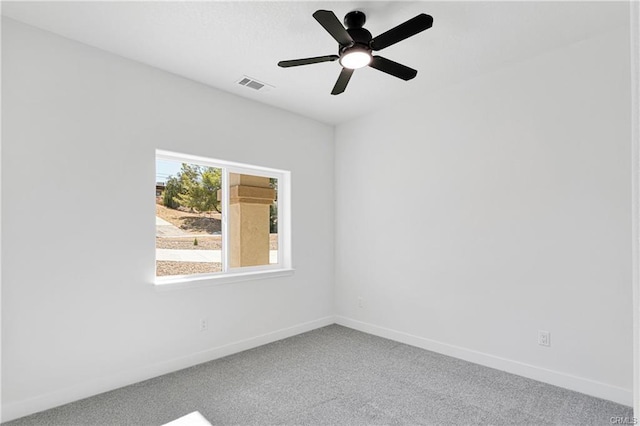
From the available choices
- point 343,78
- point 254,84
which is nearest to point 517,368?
point 343,78

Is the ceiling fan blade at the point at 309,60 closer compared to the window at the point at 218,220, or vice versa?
the ceiling fan blade at the point at 309,60

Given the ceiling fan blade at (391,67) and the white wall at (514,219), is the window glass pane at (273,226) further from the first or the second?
the ceiling fan blade at (391,67)

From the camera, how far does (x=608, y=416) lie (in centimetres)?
224

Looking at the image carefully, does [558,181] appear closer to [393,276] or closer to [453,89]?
[453,89]

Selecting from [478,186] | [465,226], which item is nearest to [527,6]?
[478,186]

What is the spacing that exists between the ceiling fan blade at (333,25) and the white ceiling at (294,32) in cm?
25

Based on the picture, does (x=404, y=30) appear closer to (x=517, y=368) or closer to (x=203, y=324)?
(x=517, y=368)

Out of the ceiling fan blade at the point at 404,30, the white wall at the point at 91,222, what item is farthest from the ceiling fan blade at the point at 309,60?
the white wall at the point at 91,222

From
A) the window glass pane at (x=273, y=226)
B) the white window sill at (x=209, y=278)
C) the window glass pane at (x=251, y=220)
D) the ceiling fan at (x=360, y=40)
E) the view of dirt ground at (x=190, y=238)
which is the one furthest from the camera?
the window glass pane at (x=273, y=226)

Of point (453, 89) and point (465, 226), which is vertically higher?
point (453, 89)

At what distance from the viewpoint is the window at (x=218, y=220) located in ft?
10.5

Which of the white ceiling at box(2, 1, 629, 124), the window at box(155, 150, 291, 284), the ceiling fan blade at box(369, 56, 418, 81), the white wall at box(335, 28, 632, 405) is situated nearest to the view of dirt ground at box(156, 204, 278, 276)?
the window at box(155, 150, 291, 284)

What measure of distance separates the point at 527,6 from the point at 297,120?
252 centimetres

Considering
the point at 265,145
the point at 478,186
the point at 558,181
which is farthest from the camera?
the point at 265,145
